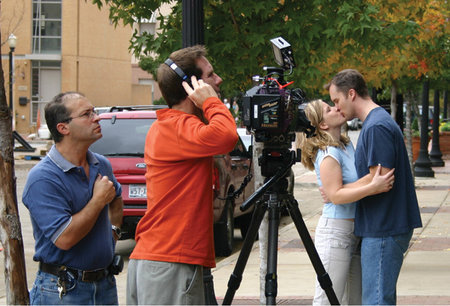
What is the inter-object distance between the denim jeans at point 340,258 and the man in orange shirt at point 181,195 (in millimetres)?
1335

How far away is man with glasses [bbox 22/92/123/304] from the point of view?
369 cm

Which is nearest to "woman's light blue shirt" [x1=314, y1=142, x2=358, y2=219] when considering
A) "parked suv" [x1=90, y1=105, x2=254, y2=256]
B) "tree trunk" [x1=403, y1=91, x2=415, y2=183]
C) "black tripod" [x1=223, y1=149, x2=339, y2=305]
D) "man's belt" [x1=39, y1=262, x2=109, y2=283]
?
"black tripod" [x1=223, y1=149, x2=339, y2=305]

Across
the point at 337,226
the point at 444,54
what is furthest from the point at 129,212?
the point at 444,54

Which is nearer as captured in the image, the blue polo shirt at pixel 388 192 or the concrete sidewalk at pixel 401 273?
the blue polo shirt at pixel 388 192

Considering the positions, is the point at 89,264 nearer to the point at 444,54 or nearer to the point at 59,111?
the point at 59,111

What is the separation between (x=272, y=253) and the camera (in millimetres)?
4293

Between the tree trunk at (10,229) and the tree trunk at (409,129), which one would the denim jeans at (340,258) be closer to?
the tree trunk at (10,229)

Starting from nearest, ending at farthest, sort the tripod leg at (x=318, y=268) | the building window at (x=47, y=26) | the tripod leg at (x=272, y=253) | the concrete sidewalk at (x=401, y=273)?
the tripod leg at (x=272, y=253), the tripod leg at (x=318, y=268), the concrete sidewalk at (x=401, y=273), the building window at (x=47, y=26)

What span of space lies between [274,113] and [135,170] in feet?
20.1

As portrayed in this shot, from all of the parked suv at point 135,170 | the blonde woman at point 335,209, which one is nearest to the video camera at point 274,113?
the blonde woman at point 335,209

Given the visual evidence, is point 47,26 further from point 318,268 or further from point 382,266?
point 382,266

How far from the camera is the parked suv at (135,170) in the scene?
33.1 feet

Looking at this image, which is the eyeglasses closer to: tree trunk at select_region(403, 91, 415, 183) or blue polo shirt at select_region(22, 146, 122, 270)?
blue polo shirt at select_region(22, 146, 122, 270)

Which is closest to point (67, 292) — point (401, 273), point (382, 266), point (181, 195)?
point (181, 195)
